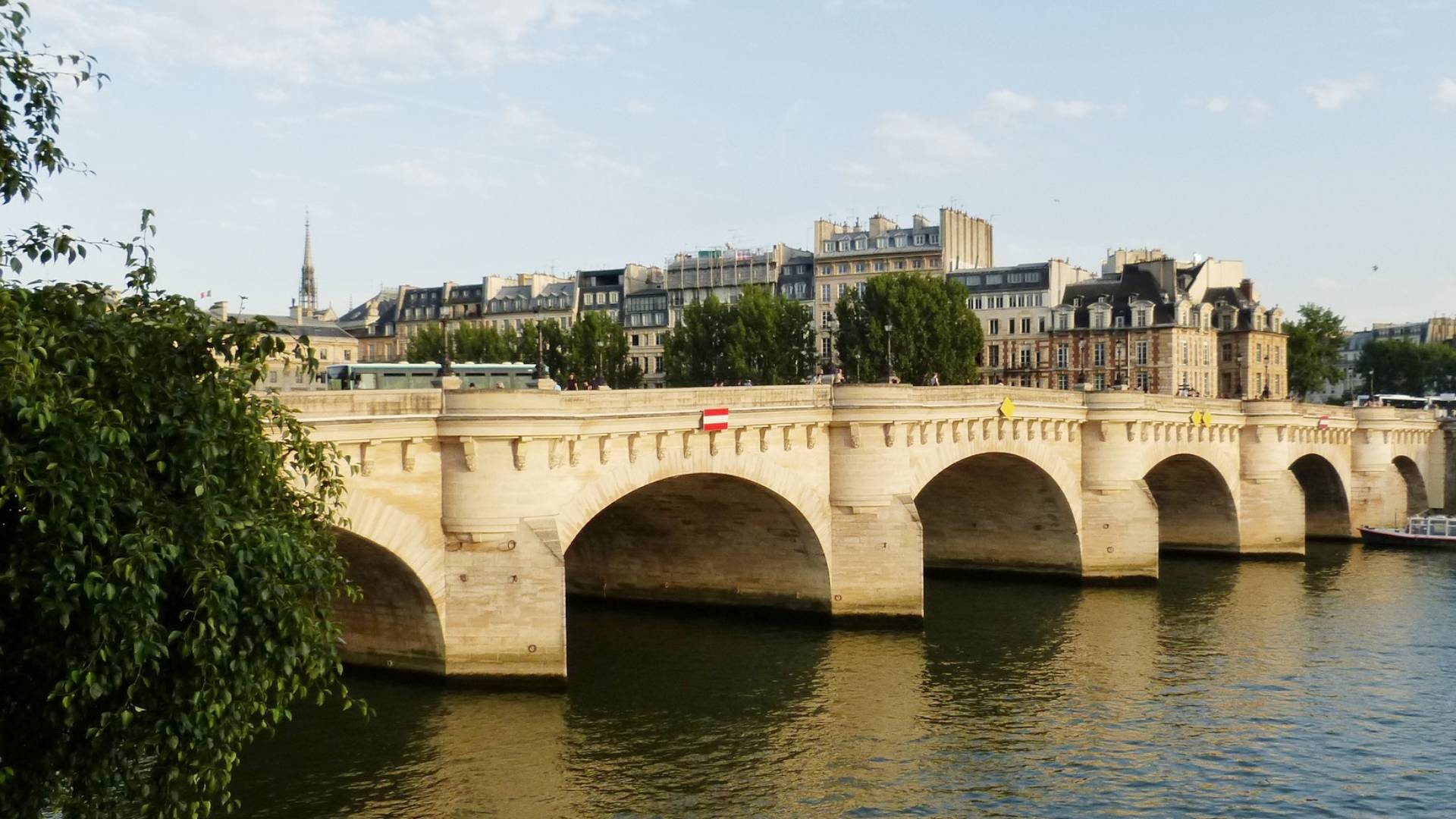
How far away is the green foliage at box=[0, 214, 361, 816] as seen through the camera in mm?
12180

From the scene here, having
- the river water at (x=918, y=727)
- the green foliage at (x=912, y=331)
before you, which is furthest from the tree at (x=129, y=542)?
the green foliage at (x=912, y=331)

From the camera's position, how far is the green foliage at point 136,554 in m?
12.2

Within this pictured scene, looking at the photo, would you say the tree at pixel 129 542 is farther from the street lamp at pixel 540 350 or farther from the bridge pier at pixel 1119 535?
the bridge pier at pixel 1119 535

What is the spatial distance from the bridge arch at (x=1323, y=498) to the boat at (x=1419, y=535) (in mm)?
2061

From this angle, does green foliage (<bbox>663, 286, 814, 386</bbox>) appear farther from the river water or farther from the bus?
the river water

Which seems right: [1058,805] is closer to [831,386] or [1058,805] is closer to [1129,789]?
[1129,789]

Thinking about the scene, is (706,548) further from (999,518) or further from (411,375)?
(999,518)

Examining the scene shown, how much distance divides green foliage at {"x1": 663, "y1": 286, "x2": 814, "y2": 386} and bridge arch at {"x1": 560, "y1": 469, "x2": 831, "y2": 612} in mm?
49498

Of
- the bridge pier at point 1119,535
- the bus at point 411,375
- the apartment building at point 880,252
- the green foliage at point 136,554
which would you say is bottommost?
the bridge pier at point 1119,535

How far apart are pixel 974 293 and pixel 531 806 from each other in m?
92.1

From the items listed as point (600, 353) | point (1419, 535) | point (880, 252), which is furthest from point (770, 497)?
point (880, 252)

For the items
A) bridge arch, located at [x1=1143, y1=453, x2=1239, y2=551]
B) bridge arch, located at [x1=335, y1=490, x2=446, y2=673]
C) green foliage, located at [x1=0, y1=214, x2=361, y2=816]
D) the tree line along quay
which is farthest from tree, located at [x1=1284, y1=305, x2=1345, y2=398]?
green foliage, located at [x1=0, y1=214, x2=361, y2=816]

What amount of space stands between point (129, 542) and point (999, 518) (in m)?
45.4

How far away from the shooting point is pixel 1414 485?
276 ft
